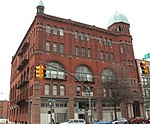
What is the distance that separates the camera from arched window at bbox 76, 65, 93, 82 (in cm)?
4888

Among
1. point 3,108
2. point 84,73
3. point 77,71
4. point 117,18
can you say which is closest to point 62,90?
point 77,71

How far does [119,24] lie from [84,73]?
19.7 metres

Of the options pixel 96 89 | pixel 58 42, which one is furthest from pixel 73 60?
pixel 96 89

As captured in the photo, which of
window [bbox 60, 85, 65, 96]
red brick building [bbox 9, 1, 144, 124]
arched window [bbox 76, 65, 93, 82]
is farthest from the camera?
arched window [bbox 76, 65, 93, 82]

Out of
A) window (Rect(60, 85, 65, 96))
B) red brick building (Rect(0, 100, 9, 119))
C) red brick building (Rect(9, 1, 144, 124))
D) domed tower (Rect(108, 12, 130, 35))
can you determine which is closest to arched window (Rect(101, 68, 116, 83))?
red brick building (Rect(9, 1, 144, 124))

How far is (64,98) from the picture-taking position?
1746 inches

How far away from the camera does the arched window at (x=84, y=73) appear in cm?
4888

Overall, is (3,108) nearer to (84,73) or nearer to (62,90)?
(84,73)

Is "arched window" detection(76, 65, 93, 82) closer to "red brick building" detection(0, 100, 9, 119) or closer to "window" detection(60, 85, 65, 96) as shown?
"window" detection(60, 85, 65, 96)

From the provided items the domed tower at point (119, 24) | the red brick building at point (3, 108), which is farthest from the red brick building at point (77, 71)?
the red brick building at point (3, 108)

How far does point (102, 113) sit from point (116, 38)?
72.1ft

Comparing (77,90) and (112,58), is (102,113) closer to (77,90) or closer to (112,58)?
(77,90)

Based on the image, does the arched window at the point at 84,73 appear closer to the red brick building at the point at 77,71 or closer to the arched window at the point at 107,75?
the red brick building at the point at 77,71

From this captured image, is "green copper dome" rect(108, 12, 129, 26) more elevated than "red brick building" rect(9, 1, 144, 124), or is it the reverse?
"green copper dome" rect(108, 12, 129, 26)
